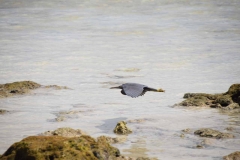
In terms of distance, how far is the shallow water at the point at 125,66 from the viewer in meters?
7.45

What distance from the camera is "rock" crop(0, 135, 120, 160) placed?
441 cm

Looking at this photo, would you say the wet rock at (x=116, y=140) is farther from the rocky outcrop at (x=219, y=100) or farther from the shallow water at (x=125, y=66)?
the rocky outcrop at (x=219, y=100)

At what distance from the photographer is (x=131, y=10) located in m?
23.5

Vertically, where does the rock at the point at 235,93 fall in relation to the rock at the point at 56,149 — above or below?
below

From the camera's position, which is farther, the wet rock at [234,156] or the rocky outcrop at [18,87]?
the rocky outcrop at [18,87]

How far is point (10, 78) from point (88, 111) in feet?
10.0

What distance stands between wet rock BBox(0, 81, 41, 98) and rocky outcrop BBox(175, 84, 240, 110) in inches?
110

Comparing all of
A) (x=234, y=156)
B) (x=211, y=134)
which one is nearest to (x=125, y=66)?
(x=211, y=134)

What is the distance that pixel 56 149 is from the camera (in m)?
4.43

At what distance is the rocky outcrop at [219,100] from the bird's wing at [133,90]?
4.17 ft

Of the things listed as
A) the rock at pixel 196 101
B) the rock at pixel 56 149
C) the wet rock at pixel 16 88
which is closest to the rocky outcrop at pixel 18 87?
the wet rock at pixel 16 88

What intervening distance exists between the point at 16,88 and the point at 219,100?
3.57 meters

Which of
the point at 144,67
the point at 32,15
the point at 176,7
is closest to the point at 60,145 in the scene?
the point at 144,67

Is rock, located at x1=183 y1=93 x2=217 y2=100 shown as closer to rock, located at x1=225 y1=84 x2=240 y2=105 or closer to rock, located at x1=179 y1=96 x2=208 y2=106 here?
rock, located at x1=179 y1=96 x2=208 y2=106
